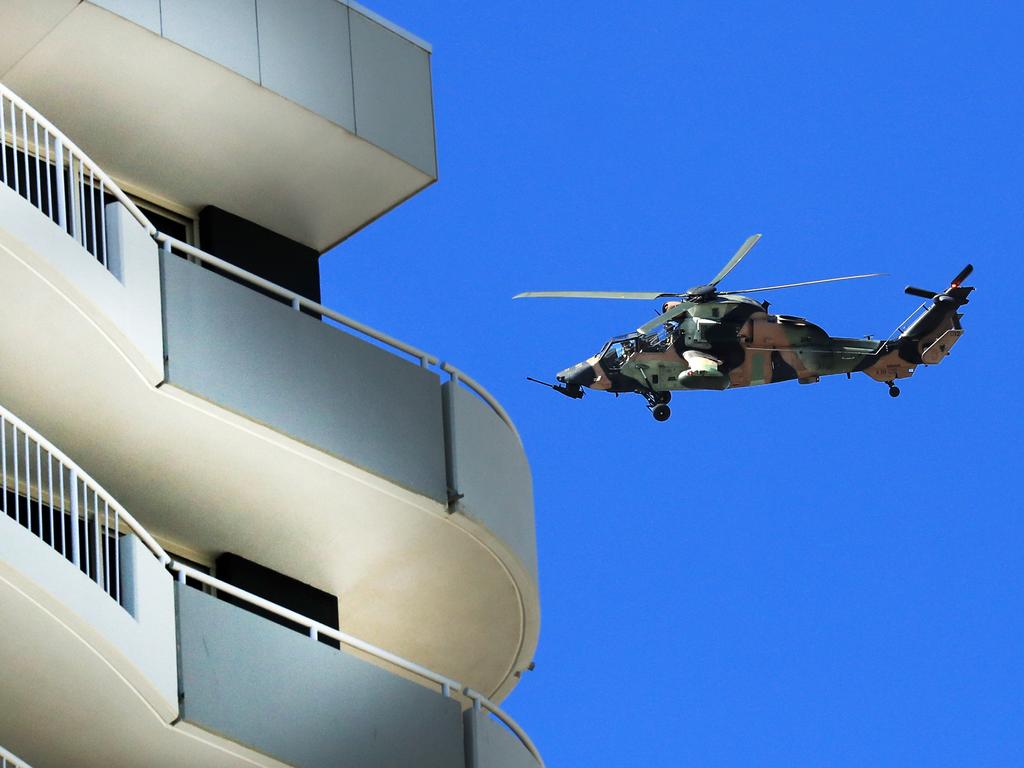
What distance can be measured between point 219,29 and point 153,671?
6.05 m

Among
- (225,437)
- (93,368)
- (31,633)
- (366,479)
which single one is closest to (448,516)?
(366,479)

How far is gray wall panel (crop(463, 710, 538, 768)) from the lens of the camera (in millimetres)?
16438

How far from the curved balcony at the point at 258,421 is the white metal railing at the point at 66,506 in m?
0.44

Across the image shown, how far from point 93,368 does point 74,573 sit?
2150 mm

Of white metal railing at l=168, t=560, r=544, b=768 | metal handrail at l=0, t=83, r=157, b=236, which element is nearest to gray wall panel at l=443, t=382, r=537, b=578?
white metal railing at l=168, t=560, r=544, b=768

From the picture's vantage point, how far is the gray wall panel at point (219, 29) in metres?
17.6

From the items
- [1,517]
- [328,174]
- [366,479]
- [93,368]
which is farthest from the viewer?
[328,174]

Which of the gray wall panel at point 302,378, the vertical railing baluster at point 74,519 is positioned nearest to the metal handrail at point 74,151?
the gray wall panel at point 302,378

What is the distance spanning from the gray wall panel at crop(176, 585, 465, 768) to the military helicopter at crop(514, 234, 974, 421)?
109ft

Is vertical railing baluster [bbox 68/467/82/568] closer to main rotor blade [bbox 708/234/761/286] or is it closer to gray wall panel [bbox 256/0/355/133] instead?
gray wall panel [bbox 256/0/355/133]

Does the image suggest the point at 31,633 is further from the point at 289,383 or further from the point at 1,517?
the point at 289,383

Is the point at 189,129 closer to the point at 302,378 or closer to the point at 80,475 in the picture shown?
the point at 302,378

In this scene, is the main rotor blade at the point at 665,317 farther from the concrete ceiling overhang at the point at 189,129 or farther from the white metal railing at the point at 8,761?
the white metal railing at the point at 8,761

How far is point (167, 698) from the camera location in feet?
47.4
